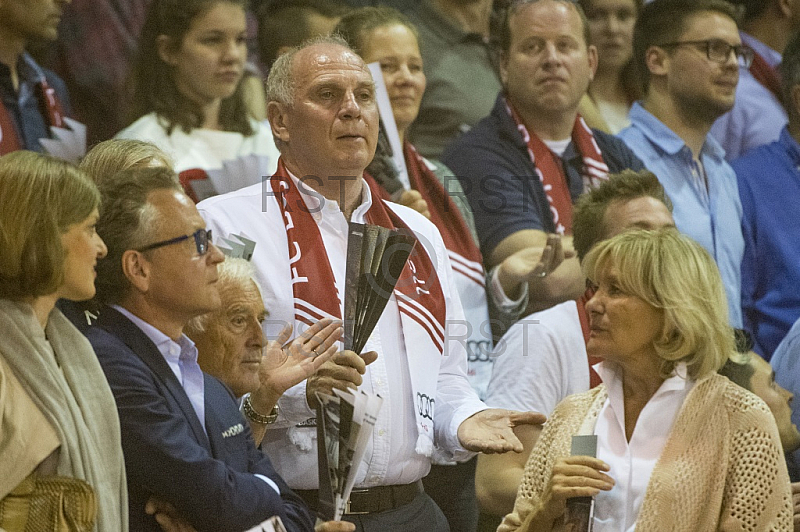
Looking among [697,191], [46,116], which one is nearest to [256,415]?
[46,116]

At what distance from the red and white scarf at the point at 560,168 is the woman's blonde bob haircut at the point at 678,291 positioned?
45.2 inches

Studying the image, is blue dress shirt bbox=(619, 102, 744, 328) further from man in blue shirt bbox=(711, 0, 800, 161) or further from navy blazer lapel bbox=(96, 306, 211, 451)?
navy blazer lapel bbox=(96, 306, 211, 451)

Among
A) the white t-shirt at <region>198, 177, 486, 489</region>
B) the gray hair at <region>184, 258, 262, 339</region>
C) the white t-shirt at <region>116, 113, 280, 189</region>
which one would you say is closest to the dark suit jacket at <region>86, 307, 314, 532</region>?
the gray hair at <region>184, 258, 262, 339</region>

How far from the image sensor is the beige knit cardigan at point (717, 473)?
2529 millimetres

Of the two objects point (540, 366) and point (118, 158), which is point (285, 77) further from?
point (540, 366)

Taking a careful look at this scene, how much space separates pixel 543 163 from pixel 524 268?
0.57 meters

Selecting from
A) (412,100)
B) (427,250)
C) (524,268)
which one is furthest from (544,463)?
(412,100)

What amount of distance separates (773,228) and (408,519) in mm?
2416

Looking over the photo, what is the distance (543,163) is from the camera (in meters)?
4.01

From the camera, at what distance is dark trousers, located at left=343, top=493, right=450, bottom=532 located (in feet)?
8.53

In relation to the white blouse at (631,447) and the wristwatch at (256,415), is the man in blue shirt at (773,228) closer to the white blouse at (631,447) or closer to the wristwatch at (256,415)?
the white blouse at (631,447)

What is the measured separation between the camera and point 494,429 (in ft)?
8.33

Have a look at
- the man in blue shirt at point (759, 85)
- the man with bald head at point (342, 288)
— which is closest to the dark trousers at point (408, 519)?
the man with bald head at point (342, 288)

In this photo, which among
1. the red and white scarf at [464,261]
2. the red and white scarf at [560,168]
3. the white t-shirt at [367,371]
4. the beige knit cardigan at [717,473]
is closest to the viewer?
the beige knit cardigan at [717,473]
